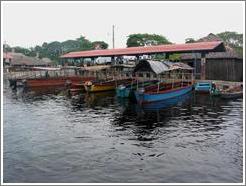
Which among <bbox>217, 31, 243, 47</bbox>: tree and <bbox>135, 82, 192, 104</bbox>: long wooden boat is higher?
<bbox>217, 31, 243, 47</bbox>: tree

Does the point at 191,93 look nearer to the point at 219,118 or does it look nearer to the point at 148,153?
the point at 219,118

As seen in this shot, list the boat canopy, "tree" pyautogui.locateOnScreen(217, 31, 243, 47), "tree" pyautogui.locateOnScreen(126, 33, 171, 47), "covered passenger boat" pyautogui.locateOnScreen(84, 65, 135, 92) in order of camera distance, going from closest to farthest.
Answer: the boat canopy
"covered passenger boat" pyautogui.locateOnScreen(84, 65, 135, 92)
"tree" pyautogui.locateOnScreen(126, 33, 171, 47)
"tree" pyautogui.locateOnScreen(217, 31, 243, 47)

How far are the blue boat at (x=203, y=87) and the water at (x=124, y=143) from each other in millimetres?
6418

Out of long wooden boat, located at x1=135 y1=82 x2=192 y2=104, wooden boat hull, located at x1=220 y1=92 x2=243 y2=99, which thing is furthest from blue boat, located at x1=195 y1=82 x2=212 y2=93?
wooden boat hull, located at x1=220 y1=92 x2=243 y2=99

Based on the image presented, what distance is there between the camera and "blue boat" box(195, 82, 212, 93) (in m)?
36.5

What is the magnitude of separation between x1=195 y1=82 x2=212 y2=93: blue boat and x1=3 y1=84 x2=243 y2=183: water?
21.1ft

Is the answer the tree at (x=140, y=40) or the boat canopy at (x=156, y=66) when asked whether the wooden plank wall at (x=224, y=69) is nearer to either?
the boat canopy at (x=156, y=66)

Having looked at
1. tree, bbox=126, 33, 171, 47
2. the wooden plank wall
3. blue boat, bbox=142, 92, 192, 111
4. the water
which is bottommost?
the water

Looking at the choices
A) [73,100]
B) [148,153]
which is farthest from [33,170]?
[73,100]

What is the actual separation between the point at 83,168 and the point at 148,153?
3.57 m

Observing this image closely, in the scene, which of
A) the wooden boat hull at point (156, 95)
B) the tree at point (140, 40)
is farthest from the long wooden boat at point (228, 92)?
the tree at point (140, 40)

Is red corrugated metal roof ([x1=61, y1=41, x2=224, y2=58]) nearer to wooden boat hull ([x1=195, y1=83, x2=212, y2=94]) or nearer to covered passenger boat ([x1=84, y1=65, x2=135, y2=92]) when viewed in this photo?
covered passenger boat ([x1=84, y1=65, x2=135, y2=92])

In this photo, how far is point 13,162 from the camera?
14883mm

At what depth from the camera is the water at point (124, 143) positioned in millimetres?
13359
